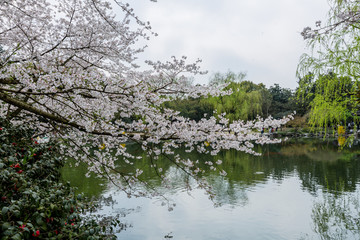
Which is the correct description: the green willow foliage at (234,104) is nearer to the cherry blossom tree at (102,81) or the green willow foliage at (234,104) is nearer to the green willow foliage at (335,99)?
the green willow foliage at (335,99)

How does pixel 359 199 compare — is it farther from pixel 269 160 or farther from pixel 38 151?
pixel 38 151

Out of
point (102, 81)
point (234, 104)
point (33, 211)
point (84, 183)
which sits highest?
point (234, 104)

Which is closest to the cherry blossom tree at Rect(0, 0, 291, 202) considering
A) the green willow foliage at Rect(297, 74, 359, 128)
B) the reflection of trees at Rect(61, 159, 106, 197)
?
the green willow foliage at Rect(297, 74, 359, 128)

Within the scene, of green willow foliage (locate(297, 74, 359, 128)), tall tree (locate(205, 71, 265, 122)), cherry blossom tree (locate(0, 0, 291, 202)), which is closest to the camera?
cherry blossom tree (locate(0, 0, 291, 202))

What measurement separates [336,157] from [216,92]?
1266cm

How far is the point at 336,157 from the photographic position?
13.1 meters

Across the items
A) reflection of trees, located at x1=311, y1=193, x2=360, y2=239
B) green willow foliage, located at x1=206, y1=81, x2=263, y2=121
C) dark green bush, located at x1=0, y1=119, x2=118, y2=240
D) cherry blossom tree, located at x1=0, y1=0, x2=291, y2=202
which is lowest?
reflection of trees, located at x1=311, y1=193, x2=360, y2=239

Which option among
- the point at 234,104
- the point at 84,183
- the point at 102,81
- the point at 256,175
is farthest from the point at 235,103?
the point at 102,81

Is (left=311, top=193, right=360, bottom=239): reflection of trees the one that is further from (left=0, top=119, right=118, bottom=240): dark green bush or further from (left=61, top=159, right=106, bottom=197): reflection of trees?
(left=61, top=159, right=106, bottom=197): reflection of trees

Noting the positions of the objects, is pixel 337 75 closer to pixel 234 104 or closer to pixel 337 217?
pixel 337 217

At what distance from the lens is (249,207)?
21.2ft

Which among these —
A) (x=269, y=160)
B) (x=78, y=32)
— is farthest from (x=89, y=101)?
(x=269, y=160)

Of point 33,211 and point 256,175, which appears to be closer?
point 33,211

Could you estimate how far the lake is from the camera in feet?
16.9
